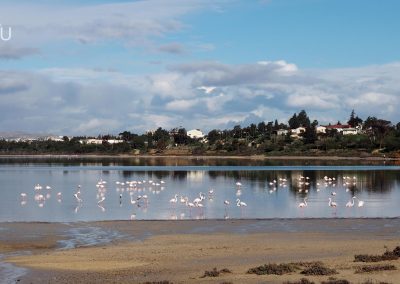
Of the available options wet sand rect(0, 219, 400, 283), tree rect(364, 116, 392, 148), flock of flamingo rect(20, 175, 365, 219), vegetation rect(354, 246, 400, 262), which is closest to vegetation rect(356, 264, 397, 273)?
wet sand rect(0, 219, 400, 283)

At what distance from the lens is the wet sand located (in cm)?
1948

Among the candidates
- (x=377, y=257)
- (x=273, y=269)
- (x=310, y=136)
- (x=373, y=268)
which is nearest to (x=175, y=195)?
(x=377, y=257)

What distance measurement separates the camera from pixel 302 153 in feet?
534

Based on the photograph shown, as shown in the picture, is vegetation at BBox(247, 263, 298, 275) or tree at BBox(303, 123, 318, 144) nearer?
vegetation at BBox(247, 263, 298, 275)

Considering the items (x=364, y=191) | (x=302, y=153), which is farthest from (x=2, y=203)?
(x=302, y=153)

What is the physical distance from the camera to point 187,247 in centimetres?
2528

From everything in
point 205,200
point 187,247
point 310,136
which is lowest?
point 187,247

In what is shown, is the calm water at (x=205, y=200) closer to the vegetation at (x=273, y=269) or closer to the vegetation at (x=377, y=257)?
the vegetation at (x=377, y=257)

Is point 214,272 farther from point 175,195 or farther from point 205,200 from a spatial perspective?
point 175,195

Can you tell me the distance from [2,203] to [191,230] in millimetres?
20932

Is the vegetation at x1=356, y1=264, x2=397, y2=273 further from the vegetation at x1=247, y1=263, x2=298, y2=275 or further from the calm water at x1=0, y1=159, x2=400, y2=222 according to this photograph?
the calm water at x1=0, y1=159, x2=400, y2=222

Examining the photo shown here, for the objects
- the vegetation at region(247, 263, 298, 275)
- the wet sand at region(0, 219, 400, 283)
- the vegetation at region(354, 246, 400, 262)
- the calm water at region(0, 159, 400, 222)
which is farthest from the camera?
the calm water at region(0, 159, 400, 222)

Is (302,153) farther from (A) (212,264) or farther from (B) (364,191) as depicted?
(A) (212,264)

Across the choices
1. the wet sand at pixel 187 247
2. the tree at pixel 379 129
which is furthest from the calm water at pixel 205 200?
the tree at pixel 379 129
